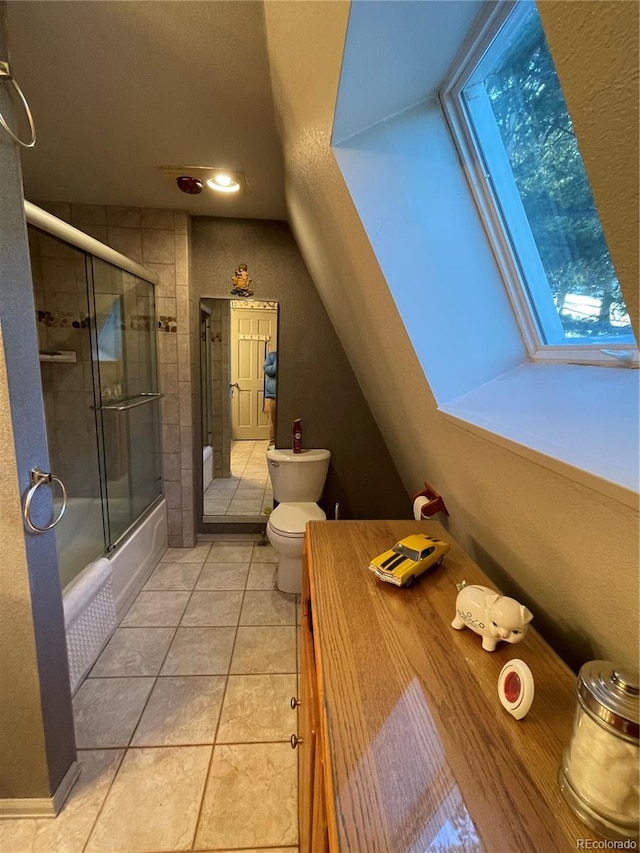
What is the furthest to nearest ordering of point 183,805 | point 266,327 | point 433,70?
point 266,327 < point 183,805 < point 433,70

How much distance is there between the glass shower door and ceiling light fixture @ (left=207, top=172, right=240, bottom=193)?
2.28 feet

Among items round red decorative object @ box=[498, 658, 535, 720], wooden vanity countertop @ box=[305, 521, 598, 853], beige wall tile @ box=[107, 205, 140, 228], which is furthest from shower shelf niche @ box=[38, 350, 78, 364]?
round red decorative object @ box=[498, 658, 535, 720]

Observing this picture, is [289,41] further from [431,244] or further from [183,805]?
[183,805]

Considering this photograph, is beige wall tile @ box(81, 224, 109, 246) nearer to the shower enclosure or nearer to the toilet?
the shower enclosure

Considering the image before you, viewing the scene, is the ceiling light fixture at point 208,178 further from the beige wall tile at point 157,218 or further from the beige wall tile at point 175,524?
the beige wall tile at point 175,524

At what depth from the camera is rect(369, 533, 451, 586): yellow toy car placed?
3.03ft

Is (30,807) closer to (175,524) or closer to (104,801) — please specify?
(104,801)

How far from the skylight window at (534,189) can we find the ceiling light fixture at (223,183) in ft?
4.21

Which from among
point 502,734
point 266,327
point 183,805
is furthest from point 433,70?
point 183,805

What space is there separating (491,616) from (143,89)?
70.8 inches

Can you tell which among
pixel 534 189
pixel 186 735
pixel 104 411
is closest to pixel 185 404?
pixel 104 411

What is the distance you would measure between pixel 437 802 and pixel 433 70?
1248 mm

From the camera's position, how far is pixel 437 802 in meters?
0.49

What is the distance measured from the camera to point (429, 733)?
58cm
